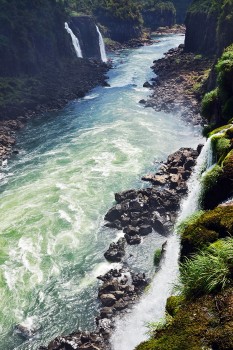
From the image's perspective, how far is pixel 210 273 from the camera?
11.2 metres

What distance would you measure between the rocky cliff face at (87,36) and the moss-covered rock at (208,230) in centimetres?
11349

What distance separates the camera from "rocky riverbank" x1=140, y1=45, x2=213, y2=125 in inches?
2525

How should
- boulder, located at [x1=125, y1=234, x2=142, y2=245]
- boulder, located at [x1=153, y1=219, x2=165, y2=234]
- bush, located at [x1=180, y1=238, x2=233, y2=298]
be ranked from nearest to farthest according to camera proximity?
bush, located at [x1=180, y1=238, x2=233, y2=298] < boulder, located at [x1=125, y1=234, x2=142, y2=245] < boulder, located at [x1=153, y1=219, x2=165, y2=234]

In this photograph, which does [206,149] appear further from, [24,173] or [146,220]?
[24,173]

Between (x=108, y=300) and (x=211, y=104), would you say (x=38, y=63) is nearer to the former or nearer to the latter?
(x=211, y=104)

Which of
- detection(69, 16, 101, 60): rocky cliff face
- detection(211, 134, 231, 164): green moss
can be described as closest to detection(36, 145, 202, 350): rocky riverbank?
detection(211, 134, 231, 164): green moss

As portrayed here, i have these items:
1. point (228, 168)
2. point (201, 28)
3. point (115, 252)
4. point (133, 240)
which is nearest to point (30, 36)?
point (201, 28)

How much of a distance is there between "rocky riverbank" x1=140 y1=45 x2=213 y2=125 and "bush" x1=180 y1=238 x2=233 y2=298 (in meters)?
47.3

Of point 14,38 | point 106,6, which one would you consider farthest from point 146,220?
point 106,6

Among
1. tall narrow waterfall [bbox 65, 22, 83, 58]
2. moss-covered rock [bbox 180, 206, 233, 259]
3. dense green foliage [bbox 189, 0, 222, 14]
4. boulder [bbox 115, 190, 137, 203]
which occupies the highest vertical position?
dense green foliage [bbox 189, 0, 222, 14]

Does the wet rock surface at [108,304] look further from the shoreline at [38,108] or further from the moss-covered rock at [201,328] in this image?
the shoreline at [38,108]

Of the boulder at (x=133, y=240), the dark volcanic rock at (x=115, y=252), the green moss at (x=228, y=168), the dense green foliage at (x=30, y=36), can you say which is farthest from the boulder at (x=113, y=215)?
the dense green foliage at (x=30, y=36)

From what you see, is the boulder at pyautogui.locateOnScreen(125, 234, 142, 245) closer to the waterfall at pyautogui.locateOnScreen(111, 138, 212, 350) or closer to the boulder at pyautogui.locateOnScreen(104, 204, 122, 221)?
the boulder at pyautogui.locateOnScreen(104, 204, 122, 221)

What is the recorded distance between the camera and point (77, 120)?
211 ft
